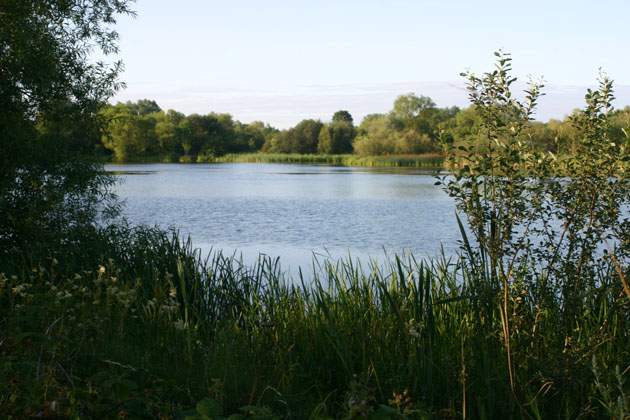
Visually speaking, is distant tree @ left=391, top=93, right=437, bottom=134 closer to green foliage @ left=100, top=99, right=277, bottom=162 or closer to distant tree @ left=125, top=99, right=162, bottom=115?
green foliage @ left=100, top=99, right=277, bottom=162

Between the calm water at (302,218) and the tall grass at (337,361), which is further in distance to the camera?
the calm water at (302,218)

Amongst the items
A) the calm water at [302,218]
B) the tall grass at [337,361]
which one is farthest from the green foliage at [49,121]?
the tall grass at [337,361]

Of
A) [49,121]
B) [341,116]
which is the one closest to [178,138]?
[341,116]

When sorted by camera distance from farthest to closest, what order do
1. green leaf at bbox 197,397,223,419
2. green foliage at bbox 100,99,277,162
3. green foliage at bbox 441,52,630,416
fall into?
1. green foliage at bbox 100,99,277,162
2. green foliage at bbox 441,52,630,416
3. green leaf at bbox 197,397,223,419

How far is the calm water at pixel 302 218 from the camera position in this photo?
1171cm

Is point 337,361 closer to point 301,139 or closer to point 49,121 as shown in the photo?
point 49,121

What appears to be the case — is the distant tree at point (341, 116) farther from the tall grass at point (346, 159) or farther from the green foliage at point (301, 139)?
the tall grass at point (346, 159)

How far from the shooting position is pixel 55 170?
695 centimetres

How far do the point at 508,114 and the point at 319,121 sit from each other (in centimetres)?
7543

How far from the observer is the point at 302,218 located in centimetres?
1647

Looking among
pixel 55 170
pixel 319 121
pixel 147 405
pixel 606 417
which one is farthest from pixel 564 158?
pixel 319 121

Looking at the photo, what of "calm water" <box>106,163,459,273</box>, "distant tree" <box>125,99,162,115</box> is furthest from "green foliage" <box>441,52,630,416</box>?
"distant tree" <box>125,99,162,115</box>

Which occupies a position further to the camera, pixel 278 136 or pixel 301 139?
pixel 278 136

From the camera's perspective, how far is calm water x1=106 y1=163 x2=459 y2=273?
1171 centimetres
